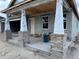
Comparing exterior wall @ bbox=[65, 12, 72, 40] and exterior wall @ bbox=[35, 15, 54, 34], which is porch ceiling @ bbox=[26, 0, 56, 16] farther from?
exterior wall @ bbox=[65, 12, 72, 40]

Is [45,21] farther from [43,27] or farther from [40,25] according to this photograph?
[40,25]

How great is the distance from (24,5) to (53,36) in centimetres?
422

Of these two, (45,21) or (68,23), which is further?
(45,21)

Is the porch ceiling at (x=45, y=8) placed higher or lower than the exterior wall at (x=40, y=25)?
higher

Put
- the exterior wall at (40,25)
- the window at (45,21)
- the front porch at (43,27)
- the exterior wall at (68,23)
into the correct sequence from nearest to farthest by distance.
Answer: the front porch at (43,27) < the exterior wall at (68,23) < the exterior wall at (40,25) < the window at (45,21)

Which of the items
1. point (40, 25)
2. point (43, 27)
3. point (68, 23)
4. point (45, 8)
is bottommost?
point (43, 27)

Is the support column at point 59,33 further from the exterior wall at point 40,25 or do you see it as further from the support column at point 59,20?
the exterior wall at point 40,25

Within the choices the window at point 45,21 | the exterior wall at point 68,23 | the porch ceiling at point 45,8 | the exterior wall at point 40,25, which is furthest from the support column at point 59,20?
the window at point 45,21

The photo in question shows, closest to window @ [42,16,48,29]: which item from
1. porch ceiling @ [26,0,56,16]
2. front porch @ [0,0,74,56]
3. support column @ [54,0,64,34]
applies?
front porch @ [0,0,74,56]

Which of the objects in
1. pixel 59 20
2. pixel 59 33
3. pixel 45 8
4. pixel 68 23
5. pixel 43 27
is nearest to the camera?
pixel 59 33

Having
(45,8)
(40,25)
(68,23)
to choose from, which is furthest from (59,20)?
(40,25)

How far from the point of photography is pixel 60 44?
5840 mm

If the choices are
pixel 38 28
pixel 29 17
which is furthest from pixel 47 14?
pixel 29 17

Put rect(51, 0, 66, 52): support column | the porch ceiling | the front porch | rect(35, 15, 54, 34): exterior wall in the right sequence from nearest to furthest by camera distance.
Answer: rect(51, 0, 66, 52): support column, the front porch, the porch ceiling, rect(35, 15, 54, 34): exterior wall
